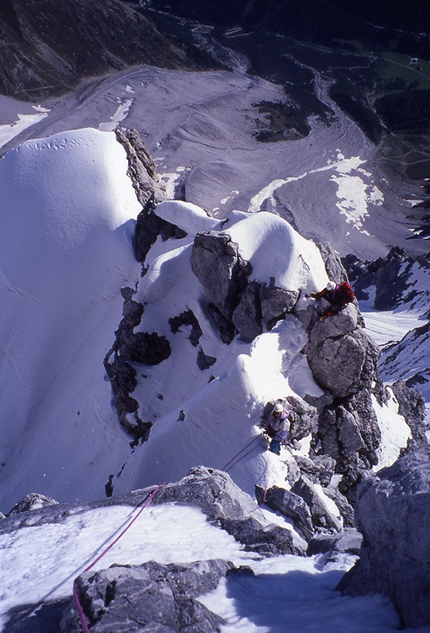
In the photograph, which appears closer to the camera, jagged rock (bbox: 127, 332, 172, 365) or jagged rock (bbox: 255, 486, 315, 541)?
jagged rock (bbox: 255, 486, 315, 541)

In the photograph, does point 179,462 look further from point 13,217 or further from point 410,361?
point 410,361

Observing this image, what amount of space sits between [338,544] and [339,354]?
632 cm

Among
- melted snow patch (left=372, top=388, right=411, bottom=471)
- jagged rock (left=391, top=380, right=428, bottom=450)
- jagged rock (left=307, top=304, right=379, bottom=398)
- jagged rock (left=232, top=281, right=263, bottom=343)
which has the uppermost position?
jagged rock (left=232, top=281, right=263, bottom=343)

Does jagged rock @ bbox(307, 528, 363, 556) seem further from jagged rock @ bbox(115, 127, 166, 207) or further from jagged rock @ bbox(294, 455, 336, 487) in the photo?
jagged rock @ bbox(115, 127, 166, 207)

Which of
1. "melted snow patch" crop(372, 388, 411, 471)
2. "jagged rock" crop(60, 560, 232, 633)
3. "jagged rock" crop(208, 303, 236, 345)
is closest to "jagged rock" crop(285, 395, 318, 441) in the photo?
"melted snow patch" crop(372, 388, 411, 471)

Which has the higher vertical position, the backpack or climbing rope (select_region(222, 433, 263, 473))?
the backpack

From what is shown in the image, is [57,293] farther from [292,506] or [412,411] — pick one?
[292,506]

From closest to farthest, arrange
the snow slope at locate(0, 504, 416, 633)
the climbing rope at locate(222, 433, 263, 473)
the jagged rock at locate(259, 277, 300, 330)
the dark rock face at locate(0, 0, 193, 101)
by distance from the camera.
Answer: the snow slope at locate(0, 504, 416, 633) < the climbing rope at locate(222, 433, 263, 473) < the jagged rock at locate(259, 277, 300, 330) < the dark rock face at locate(0, 0, 193, 101)

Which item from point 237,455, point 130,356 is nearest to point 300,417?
point 237,455

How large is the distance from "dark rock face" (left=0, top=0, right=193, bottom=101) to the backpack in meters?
69.1

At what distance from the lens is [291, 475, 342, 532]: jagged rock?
29.7ft

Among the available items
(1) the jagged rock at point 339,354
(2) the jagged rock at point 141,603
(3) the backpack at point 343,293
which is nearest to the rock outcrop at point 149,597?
(2) the jagged rock at point 141,603

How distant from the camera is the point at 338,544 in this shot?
269 inches

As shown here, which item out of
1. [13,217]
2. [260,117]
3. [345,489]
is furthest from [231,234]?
[260,117]
